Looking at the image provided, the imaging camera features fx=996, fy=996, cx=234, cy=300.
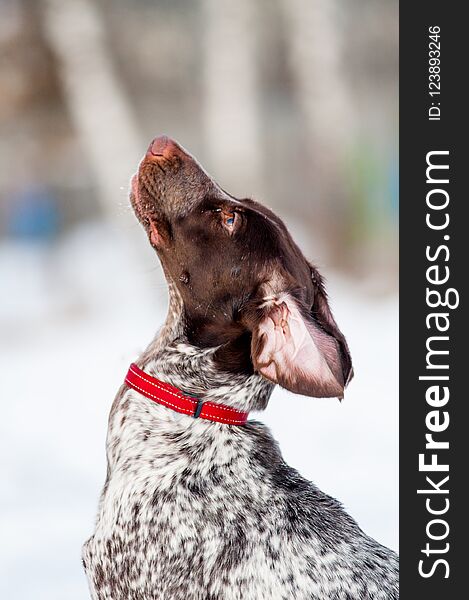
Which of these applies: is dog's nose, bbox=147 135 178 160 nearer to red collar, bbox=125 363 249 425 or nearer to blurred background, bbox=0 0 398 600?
red collar, bbox=125 363 249 425

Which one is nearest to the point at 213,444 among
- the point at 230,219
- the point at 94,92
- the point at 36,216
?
the point at 230,219

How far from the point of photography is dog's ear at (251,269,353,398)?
96.7 inches

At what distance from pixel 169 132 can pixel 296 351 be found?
7245mm

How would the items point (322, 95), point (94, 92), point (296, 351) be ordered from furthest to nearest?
1. point (94, 92)
2. point (322, 95)
3. point (296, 351)

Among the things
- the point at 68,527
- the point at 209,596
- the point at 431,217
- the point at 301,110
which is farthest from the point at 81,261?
the point at 209,596

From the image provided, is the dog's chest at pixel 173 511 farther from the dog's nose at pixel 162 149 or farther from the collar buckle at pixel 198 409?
the dog's nose at pixel 162 149

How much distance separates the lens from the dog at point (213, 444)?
273 cm

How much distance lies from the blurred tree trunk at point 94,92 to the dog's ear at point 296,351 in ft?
21.0

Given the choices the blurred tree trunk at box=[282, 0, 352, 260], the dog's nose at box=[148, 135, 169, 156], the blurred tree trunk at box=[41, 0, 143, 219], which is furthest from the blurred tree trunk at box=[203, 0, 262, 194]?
the dog's nose at box=[148, 135, 169, 156]

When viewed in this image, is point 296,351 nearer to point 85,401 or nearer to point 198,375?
point 198,375

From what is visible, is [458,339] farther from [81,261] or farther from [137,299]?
[81,261]

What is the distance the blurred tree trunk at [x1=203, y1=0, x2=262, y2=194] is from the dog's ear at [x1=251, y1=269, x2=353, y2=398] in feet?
20.0

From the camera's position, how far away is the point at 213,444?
2.87m

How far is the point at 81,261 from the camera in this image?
9.55 m
